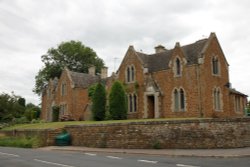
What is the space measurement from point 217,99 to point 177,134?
14.3m

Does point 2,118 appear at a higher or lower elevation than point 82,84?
lower

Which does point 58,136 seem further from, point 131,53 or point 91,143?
point 131,53

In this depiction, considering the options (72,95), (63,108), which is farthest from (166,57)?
(63,108)

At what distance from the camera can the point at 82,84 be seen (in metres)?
48.5

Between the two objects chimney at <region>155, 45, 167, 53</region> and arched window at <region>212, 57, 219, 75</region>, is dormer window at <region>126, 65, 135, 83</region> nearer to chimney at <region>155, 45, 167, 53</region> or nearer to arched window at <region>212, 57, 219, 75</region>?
chimney at <region>155, 45, 167, 53</region>

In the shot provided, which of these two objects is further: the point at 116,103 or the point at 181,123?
the point at 116,103

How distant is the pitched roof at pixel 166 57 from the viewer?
34287 millimetres

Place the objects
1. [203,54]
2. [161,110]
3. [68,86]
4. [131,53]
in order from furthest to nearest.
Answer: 1. [68,86]
2. [131,53]
3. [161,110]
4. [203,54]

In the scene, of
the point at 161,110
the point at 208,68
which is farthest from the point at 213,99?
the point at 161,110

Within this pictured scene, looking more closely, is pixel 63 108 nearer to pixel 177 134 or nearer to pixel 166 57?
pixel 166 57

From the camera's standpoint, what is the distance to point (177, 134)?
854 inches

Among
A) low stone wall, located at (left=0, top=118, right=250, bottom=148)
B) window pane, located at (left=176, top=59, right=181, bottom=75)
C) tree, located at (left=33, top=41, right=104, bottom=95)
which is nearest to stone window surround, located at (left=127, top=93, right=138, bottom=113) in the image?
window pane, located at (left=176, top=59, right=181, bottom=75)

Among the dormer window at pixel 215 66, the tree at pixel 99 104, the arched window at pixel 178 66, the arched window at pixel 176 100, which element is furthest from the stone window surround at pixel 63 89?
the dormer window at pixel 215 66

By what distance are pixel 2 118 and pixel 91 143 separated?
31.4 meters
